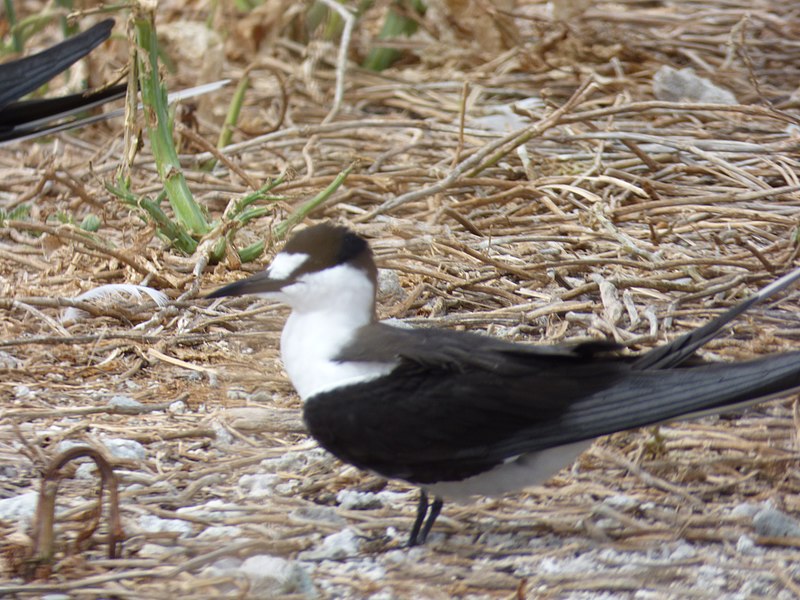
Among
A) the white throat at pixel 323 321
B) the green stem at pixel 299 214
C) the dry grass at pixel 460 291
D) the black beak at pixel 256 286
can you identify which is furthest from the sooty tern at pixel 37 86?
the white throat at pixel 323 321

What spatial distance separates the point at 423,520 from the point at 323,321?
1.41 feet

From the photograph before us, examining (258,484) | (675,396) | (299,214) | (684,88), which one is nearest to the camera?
(675,396)

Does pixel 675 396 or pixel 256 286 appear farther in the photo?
pixel 256 286

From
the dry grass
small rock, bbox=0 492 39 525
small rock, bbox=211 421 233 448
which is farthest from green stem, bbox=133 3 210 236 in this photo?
small rock, bbox=0 492 39 525

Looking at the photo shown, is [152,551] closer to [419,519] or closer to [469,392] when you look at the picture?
[419,519]

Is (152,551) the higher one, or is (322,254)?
(322,254)

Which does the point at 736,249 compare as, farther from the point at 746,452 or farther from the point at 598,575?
the point at 598,575

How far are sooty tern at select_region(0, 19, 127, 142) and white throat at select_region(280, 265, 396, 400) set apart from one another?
222 centimetres

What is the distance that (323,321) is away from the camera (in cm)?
231

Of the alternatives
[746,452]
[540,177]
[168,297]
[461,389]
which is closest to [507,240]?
[540,177]

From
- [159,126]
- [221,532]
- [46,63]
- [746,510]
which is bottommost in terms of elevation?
[746,510]

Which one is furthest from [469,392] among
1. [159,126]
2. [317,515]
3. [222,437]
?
[159,126]

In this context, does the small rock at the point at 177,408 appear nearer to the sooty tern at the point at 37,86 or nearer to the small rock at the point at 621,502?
the small rock at the point at 621,502

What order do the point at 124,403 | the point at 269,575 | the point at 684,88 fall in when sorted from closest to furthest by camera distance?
the point at 269,575
the point at 124,403
the point at 684,88
